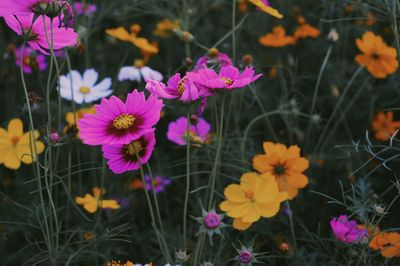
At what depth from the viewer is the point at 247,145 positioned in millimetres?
1475

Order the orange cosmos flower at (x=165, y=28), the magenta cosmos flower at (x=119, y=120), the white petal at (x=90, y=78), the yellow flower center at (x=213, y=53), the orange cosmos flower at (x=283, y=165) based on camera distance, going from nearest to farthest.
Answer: the magenta cosmos flower at (x=119, y=120)
the orange cosmos flower at (x=283, y=165)
the yellow flower center at (x=213, y=53)
the white petal at (x=90, y=78)
the orange cosmos flower at (x=165, y=28)

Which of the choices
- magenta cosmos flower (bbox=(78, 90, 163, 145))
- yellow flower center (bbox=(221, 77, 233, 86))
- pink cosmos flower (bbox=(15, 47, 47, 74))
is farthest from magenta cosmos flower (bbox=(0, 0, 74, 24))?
pink cosmos flower (bbox=(15, 47, 47, 74))

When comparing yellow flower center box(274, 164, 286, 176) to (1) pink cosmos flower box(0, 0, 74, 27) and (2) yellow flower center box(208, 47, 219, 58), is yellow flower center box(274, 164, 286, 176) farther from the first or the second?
(1) pink cosmos flower box(0, 0, 74, 27)

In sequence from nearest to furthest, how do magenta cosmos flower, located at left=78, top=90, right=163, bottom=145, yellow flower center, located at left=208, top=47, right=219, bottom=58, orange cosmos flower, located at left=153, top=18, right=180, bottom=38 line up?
magenta cosmos flower, located at left=78, top=90, right=163, bottom=145, yellow flower center, located at left=208, top=47, right=219, bottom=58, orange cosmos flower, located at left=153, top=18, right=180, bottom=38

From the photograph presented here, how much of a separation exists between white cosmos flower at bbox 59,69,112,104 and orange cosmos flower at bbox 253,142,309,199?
0.39m

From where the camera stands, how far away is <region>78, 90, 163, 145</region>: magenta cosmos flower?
0.76 meters

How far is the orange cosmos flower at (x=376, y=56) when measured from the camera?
1.35 meters

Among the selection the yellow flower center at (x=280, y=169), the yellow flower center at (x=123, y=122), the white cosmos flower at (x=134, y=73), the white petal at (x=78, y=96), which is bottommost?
the yellow flower center at (x=280, y=169)

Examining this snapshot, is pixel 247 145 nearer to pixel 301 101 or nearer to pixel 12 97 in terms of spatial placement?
pixel 301 101

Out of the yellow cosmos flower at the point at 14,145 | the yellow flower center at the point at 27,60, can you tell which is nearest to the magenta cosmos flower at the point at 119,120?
the yellow cosmos flower at the point at 14,145

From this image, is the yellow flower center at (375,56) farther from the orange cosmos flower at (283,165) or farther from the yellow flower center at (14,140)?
the yellow flower center at (14,140)

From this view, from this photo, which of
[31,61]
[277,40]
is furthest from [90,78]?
[277,40]

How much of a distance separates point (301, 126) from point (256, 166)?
60cm

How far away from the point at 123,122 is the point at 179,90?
0.09 metres
